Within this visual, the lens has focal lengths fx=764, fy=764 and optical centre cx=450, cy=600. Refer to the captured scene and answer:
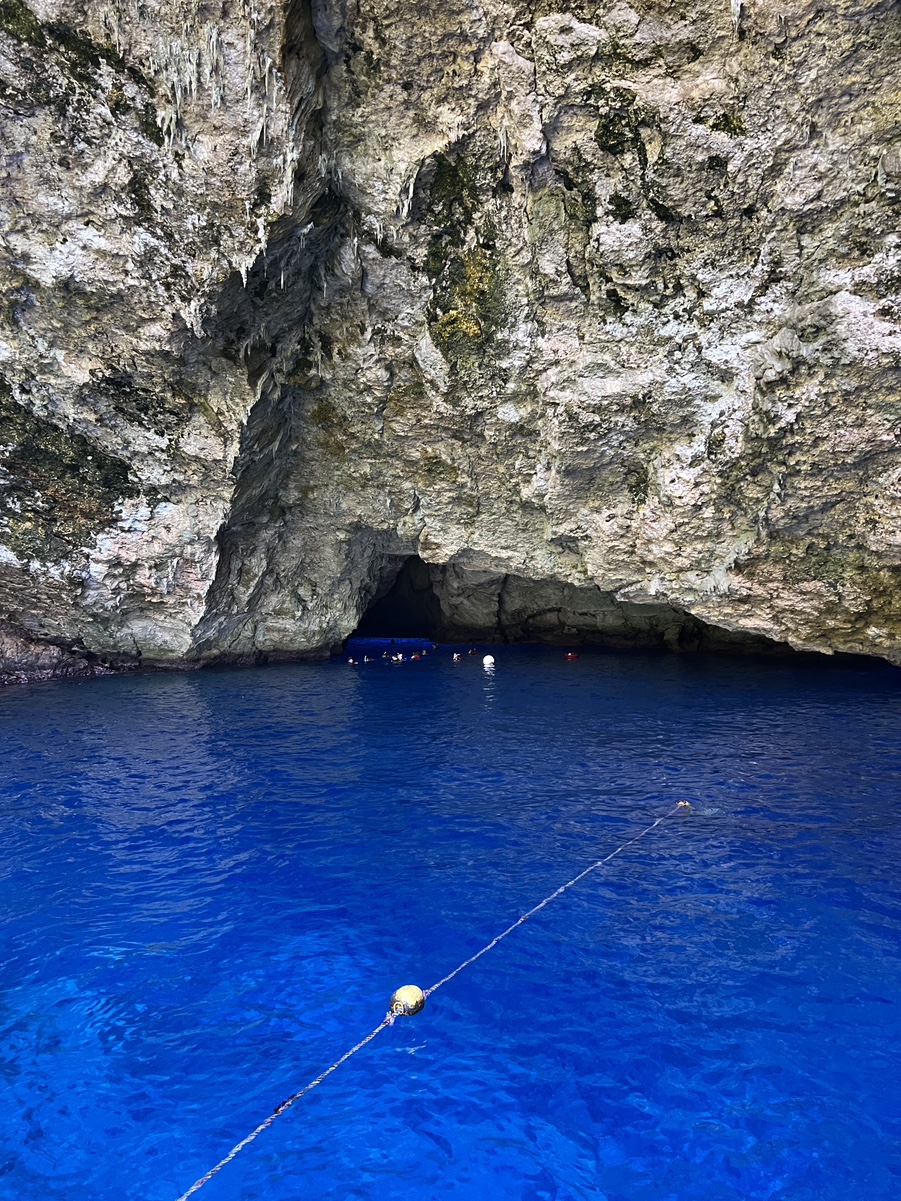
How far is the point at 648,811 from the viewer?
12.5 m

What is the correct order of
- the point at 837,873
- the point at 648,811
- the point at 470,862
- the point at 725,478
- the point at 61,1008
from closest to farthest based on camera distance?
the point at 61,1008 → the point at 837,873 → the point at 470,862 → the point at 648,811 → the point at 725,478

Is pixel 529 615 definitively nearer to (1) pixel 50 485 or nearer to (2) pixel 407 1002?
(1) pixel 50 485

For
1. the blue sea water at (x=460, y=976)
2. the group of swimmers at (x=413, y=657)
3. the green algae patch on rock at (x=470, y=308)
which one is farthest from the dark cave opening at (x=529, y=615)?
Answer: the blue sea water at (x=460, y=976)

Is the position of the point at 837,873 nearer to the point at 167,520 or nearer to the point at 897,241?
the point at 897,241

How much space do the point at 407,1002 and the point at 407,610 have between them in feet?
114

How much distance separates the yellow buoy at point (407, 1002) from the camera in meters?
7.66

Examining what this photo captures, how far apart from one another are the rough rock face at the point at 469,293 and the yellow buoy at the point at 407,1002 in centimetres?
1346

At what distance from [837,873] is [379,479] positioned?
16.8m

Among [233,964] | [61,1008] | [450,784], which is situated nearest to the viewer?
[61,1008]

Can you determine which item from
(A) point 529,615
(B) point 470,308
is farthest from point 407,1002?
(A) point 529,615

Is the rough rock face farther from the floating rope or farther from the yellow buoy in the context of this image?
the yellow buoy

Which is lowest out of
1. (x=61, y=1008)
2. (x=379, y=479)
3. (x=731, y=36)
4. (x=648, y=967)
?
(x=61, y=1008)

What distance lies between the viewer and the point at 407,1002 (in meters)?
7.68

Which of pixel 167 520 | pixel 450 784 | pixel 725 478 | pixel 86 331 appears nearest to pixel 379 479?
pixel 167 520
